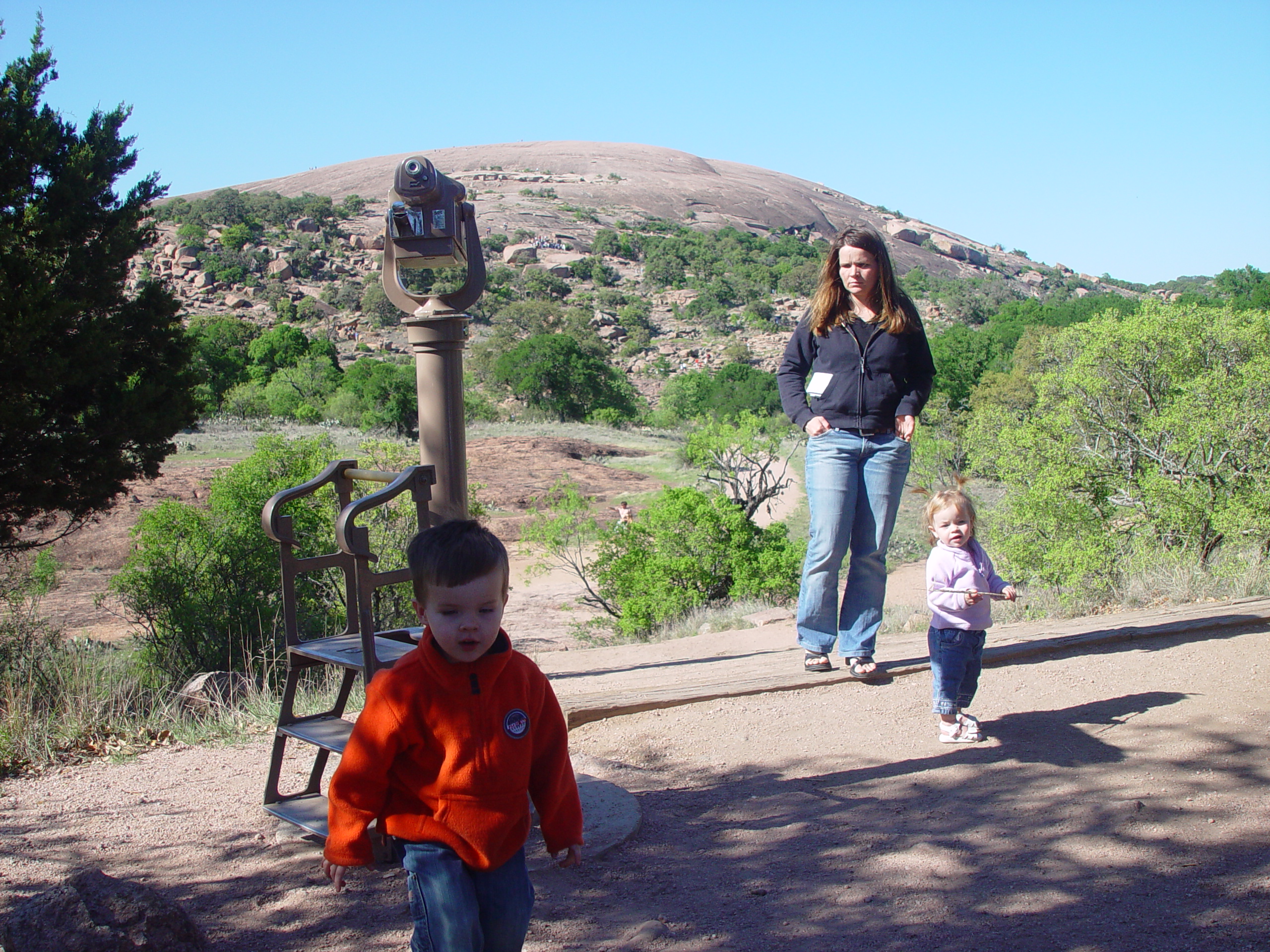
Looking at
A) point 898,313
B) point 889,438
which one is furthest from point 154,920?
point 898,313

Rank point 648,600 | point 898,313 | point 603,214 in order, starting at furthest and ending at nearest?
point 603,214
point 648,600
point 898,313

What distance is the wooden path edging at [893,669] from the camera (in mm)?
4250

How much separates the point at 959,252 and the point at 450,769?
12742cm

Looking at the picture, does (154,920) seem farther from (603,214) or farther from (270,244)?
(603,214)

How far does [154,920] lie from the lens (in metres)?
2.37

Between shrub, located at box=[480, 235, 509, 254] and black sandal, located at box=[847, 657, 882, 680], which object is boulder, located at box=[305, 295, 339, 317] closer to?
shrub, located at box=[480, 235, 509, 254]

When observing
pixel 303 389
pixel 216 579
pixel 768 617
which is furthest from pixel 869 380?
pixel 303 389

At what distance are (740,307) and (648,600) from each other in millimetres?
63434

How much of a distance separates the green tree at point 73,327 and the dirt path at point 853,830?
473cm

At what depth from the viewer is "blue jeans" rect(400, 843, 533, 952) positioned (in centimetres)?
189

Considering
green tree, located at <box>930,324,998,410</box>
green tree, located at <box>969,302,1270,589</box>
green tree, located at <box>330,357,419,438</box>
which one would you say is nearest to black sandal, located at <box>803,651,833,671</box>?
green tree, located at <box>969,302,1270,589</box>

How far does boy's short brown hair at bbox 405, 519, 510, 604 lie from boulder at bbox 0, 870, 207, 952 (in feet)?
3.88

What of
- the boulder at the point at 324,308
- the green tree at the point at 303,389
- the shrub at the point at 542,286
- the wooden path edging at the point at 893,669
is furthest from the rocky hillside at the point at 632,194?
the wooden path edging at the point at 893,669

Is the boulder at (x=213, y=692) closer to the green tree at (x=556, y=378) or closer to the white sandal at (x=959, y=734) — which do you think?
the white sandal at (x=959, y=734)
